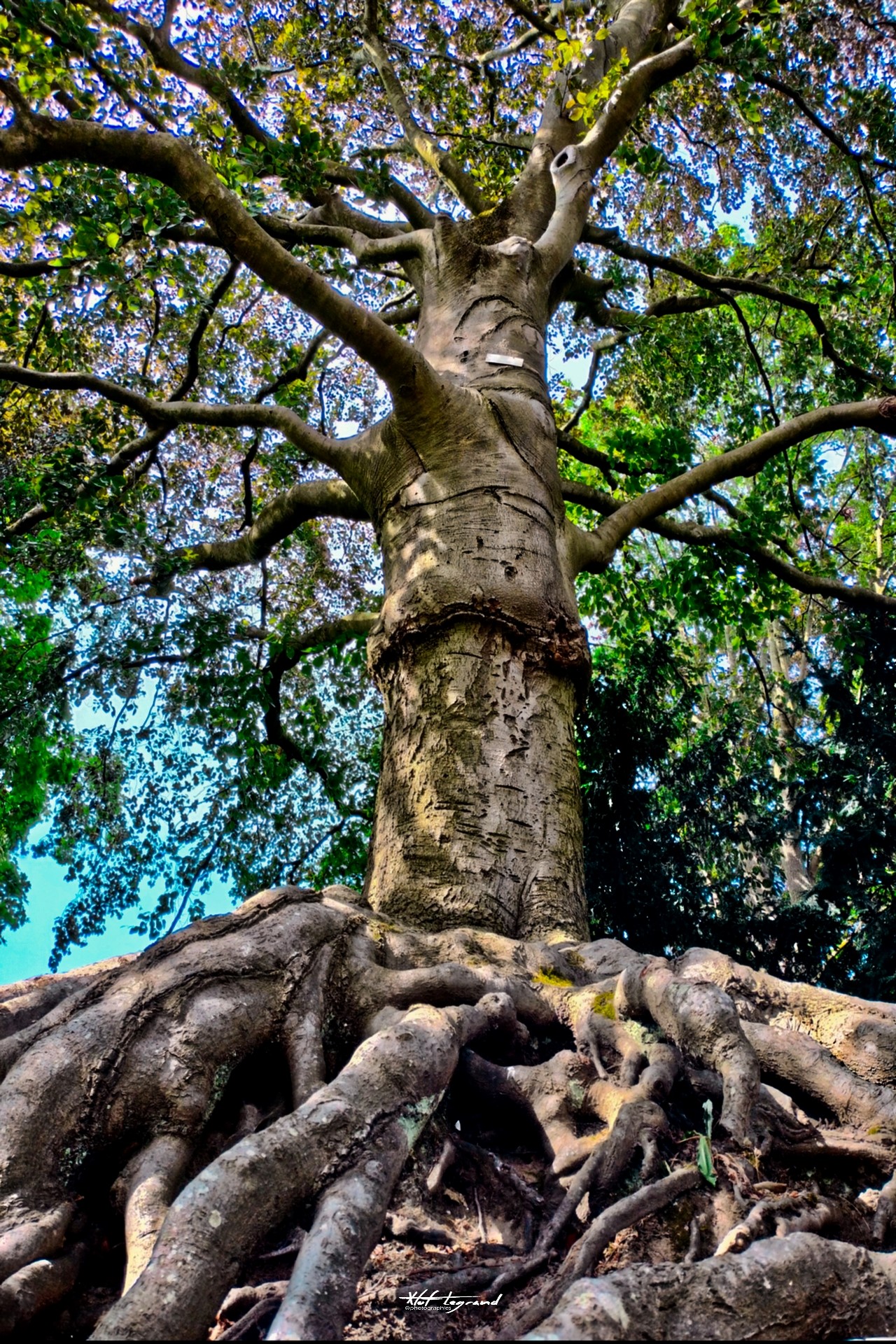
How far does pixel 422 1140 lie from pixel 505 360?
3815mm

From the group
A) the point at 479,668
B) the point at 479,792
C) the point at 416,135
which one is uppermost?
the point at 416,135

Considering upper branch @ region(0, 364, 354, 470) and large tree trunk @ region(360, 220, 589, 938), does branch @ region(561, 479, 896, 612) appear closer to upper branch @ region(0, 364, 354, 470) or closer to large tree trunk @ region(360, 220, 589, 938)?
large tree trunk @ region(360, 220, 589, 938)

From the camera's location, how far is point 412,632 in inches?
147

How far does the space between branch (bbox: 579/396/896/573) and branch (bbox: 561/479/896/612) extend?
0.90 ft

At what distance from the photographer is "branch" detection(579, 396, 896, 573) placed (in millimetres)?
4668

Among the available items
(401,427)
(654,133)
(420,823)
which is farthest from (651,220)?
(420,823)

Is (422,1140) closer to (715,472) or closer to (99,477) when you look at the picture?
(715,472)

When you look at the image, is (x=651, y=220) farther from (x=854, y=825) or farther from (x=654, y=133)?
(x=854, y=825)

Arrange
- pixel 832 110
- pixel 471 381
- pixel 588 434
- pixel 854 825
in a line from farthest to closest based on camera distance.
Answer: pixel 588 434
pixel 832 110
pixel 854 825
pixel 471 381

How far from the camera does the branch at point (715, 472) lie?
4.67 m

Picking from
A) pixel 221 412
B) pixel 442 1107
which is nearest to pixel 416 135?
pixel 221 412

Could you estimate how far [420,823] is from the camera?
3.35 meters

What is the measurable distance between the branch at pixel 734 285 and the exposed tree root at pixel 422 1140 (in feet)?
17.2

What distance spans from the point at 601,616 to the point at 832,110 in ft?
16.3
